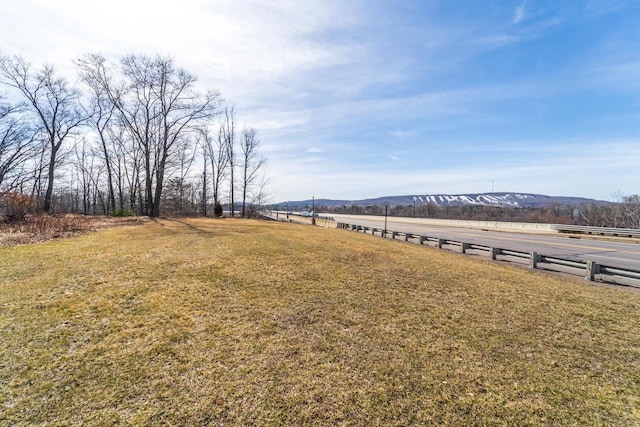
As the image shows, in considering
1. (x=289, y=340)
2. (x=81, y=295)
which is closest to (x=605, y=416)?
(x=289, y=340)

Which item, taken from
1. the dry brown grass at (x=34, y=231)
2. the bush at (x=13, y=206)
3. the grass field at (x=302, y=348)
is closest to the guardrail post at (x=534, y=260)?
the grass field at (x=302, y=348)

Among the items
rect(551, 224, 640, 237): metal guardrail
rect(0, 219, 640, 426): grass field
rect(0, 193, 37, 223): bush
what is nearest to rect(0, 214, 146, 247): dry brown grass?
rect(0, 193, 37, 223): bush

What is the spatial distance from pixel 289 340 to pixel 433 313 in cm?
290

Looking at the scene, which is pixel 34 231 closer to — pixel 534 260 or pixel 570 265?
pixel 534 260

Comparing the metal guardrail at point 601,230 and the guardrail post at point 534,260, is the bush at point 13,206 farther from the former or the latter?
the metal guardrail at point 601,230

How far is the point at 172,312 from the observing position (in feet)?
16.5

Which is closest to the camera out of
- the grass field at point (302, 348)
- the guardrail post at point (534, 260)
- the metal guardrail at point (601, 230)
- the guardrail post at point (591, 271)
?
the grass field at point (302, 348)

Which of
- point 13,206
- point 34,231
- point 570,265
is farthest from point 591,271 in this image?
point 13,206

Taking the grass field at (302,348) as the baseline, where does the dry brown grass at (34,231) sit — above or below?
above

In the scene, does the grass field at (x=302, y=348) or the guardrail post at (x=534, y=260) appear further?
the guardrail post at (x=534, y=260)

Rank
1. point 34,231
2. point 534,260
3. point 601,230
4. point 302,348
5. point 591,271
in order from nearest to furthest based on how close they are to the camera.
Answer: point 302,348, point 591,271, point 534,260, point 34,231, point 601,230

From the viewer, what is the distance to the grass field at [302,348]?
2.98 meters

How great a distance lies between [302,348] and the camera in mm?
4137

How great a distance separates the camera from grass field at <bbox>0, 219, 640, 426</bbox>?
9.77 ft
